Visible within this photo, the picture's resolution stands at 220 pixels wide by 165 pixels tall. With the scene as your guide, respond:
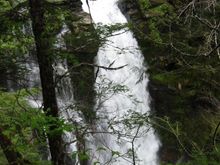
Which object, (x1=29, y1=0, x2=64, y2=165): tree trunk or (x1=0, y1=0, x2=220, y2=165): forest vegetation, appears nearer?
(x1=29, y1=0, x2=64, y2=165): tree trunk

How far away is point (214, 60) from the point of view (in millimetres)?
12984

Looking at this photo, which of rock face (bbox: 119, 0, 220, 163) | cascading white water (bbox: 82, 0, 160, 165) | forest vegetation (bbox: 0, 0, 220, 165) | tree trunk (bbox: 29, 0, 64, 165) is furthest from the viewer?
rock face (bbox: 119, 0, 220, 163)

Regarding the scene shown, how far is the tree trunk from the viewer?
488 cm

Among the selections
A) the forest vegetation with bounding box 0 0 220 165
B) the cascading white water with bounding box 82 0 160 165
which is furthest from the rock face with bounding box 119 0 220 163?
the cascading white water with bounding box 82 0 160 165

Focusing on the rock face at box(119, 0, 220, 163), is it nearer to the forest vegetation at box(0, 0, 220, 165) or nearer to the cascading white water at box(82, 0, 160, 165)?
the forest vegetation at box(0, 0, 220, 165)

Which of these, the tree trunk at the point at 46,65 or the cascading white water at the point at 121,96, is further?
the cascading white water at the point at 121,96

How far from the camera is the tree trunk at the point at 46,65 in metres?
4.88

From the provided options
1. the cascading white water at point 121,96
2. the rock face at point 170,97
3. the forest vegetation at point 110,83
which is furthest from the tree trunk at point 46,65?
the rock face at point 170,97

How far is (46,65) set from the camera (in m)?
5.01

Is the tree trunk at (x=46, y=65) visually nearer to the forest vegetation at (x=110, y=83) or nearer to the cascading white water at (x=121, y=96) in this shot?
the forest vegetation at (x=110, y=83)

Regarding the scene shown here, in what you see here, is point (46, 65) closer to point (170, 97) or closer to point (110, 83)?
point (110, 83)

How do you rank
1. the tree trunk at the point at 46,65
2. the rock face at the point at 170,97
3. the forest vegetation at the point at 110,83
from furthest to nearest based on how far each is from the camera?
the rock face at the point at 170,97 → the forest vegetation at the point at 110,83 → the tree trunk at the point at 46,65

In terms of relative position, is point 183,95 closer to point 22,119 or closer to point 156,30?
point 156,30

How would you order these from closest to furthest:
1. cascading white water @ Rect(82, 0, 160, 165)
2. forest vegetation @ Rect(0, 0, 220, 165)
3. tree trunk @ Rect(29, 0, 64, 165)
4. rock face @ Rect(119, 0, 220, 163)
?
tree trunk @ Rect(29, 0, 64, 165), forest vegetation @ Rect(0, 0, 220, 165), cascading white water @ Rect(82, 0, 160, 165), rock face @ Rect(119, 0, 220, 163)
